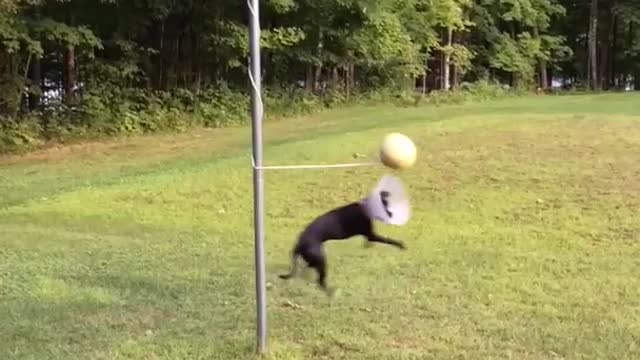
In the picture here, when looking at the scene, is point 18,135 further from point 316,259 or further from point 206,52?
point 316,259

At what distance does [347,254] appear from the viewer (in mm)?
7059

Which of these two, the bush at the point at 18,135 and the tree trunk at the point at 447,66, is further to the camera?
the tree trunk at the point at 447,66

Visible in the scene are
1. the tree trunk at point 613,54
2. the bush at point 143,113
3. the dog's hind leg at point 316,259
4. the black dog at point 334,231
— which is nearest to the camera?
the black dog at point 334,231

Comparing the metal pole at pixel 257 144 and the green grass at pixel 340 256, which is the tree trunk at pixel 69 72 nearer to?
the green grass at pixel 340 256

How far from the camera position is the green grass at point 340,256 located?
4859mm

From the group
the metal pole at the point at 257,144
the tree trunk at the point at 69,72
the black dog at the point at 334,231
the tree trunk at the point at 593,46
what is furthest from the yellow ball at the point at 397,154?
the tree trunk at the point at 593,46

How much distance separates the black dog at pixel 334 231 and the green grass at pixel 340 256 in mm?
1314

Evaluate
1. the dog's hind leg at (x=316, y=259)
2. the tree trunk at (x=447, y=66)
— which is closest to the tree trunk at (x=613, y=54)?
the tree trunk at (x=447, y=66)

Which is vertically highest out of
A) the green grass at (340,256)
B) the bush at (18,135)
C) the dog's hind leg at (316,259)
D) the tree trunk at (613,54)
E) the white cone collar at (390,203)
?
the tree trunk at (613,54)

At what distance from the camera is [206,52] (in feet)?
68.6

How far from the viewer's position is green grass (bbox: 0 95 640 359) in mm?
4859

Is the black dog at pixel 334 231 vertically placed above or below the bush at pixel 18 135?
above

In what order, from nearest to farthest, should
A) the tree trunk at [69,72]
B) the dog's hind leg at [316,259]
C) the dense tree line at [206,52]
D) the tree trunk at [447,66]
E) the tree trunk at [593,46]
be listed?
the dog's hind leg at [316,259]
the dense tree line at [206,52]
the tree trunk at [69,72]
the tree trunk at [447,66]
the tree trunk at [593,46]

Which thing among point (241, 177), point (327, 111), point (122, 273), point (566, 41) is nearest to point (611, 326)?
point (122, 273)
